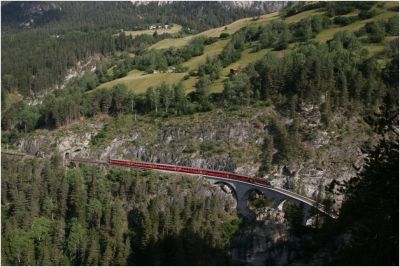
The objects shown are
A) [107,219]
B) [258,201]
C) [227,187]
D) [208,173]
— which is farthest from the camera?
[208,173]

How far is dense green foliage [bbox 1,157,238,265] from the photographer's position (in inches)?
3108

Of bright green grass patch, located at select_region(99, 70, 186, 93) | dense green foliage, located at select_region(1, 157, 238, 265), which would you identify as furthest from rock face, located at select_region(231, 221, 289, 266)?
bright green grass patch, located at select_region(99, 70, 186, 93)

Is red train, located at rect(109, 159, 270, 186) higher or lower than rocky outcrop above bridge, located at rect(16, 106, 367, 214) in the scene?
lower

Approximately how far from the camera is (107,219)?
3460 inches

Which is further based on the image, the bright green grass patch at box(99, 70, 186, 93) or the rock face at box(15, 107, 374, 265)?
the bright green grass patch at box(99, 70, 186, 93)

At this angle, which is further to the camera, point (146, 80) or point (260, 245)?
point (146, 80)

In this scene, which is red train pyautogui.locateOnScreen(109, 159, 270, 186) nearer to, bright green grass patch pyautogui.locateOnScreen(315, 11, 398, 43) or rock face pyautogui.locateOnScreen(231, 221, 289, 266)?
rock face pyautogui.locateOnScreen(231, 221, 289, 266)

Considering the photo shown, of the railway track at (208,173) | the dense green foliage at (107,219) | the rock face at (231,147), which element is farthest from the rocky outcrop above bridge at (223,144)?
the dense green foliage at (107,219)

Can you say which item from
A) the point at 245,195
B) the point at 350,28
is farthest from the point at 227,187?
the point at 350,28

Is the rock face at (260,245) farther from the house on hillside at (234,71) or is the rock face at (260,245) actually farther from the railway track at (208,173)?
the house on hillside at (234,71)

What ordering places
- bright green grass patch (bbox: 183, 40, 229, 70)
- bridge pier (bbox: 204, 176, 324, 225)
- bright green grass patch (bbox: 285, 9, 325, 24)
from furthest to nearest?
bright green grass patch (bbox: 285, 9, 325, 24), bright green grass patch (bbox: 183, 40, 229, 70), bridge pier (bbox: 204, 176, 324, 225)

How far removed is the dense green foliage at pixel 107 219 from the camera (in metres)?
78.9

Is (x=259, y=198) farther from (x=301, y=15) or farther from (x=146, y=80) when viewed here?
(x=301, y=15)

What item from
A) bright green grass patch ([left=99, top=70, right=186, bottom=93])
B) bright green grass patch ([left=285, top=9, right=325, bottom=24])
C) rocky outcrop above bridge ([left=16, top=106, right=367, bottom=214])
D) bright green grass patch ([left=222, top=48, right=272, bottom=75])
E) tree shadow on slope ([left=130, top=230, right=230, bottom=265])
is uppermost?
bright green grass patch ([left=285, top=9, right=325, bottom=24])
